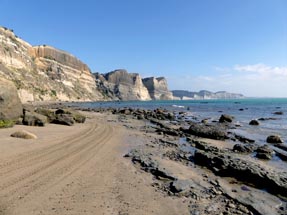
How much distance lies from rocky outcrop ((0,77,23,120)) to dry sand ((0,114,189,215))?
8369mm

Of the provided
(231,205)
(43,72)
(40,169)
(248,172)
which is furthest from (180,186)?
(43,72)

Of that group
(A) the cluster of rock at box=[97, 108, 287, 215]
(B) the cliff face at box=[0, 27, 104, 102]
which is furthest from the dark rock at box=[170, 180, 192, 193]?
(B) the cliff face at box=[0, 27, 104, 102]

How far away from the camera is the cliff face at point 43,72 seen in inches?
4186

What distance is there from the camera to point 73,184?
8086 millimetres

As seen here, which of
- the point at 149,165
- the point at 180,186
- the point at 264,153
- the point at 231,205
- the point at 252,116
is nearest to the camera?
the point at 231,205

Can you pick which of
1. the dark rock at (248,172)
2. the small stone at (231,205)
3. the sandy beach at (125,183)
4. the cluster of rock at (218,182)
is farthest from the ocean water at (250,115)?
the small stone at (231,205)

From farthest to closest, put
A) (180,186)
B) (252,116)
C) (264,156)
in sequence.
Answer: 1. (252,116)
2. (264,156)
3. (180,186)

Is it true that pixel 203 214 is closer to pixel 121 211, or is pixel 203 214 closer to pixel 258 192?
pixel 121 211

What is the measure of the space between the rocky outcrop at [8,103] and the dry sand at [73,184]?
329 inches

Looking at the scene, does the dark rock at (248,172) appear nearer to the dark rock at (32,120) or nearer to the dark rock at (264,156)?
the dark rock at (264,156)

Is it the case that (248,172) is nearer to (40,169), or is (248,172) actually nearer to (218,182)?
(218,182)

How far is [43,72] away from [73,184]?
487 ft

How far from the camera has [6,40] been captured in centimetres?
11138

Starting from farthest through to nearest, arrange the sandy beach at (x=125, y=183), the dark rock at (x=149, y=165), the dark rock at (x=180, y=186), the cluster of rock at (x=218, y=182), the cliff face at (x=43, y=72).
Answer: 1. the cliff face at (x=43, y=72)
2. the dark rock at (x=149, y=165)
3. the dark rock at (x=180, y=186)
4. the cluster of rock at (x=218, y=182)
5. the sandy beach at (x=125, y=183)
